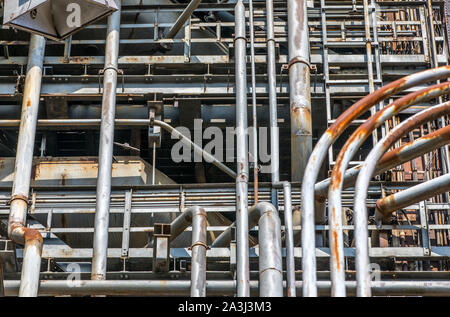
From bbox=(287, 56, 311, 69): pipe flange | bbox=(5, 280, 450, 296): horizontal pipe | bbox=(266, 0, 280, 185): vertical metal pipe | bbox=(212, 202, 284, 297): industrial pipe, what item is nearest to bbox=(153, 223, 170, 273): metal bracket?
bbox=(5, 280, 450, 296): horizontal pipe

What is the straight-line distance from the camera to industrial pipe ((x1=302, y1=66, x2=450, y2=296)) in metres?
7.94

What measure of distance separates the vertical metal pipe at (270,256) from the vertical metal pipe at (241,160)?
1.23 feet

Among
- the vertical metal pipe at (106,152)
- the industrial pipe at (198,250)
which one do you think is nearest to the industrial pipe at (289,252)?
the industrial pipe at (198,250)

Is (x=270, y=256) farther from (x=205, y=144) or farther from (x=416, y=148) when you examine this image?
(x=205, y=144)

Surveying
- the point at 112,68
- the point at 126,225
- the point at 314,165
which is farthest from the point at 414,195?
the point at 112,68

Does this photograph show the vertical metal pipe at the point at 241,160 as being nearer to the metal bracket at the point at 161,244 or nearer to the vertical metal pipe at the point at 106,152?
the metal bracket at the point at 161,244

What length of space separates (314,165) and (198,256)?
5.47ft

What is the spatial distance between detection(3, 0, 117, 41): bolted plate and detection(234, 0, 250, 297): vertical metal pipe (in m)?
2.54

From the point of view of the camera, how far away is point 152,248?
11.1 metres

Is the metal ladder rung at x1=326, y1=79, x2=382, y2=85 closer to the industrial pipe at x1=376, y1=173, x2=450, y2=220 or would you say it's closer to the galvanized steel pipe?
the industrial pipe at x1=376, y1=173, x2=450, y2=220

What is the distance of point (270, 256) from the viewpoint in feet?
29.0
